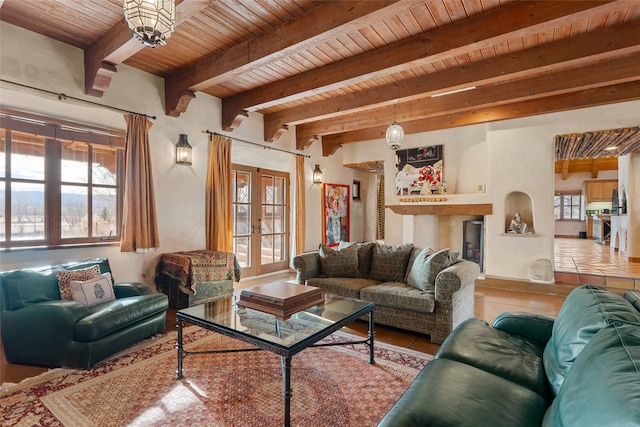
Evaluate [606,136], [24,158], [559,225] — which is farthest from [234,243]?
[559,225]

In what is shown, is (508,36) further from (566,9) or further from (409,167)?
(409,167)

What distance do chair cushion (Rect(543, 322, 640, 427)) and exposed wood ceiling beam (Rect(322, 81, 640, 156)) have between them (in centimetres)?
458

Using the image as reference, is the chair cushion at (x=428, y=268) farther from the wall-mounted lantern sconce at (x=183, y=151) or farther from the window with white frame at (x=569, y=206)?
the window with white frame at (x=569, y=206)

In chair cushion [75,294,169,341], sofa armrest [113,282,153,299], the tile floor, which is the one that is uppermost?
sofa armrest [113,282,153,299]

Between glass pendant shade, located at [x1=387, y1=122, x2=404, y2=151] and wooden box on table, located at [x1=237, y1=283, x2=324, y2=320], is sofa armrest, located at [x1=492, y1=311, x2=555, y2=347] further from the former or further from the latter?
glass pendant shade, located at [x1=387, y1=122, x2=404, y2=151]

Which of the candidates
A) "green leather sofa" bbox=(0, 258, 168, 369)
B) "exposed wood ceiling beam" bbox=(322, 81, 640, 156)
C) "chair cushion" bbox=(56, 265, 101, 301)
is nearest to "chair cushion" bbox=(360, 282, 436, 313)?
"green leather sofa" bbox=(0, 258, 168, 369)

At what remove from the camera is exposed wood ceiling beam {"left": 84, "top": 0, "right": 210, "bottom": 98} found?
289cm

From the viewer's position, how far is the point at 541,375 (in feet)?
5.18

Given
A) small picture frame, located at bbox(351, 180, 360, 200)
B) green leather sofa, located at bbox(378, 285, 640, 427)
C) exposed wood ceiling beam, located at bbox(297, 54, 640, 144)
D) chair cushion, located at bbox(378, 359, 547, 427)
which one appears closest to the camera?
green leather sofa, located at bbox(378, 285, 640, 427)

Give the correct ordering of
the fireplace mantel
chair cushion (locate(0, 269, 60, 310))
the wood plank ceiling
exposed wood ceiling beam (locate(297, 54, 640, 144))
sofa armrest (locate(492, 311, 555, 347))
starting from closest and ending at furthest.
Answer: sofa armrest (locate(492, 311, 555, 347)) < chair cushion (locate(0, 269, 60, 310)) < the wood plank ceiling < exposed wood ceiling beam (locate(297, 54, 640, 144)) < the fireplace mantel

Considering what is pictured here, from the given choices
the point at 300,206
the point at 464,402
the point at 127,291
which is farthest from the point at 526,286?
the point at 127,291

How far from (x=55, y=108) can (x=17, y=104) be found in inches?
11.4

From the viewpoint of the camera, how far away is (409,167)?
21.1 feet

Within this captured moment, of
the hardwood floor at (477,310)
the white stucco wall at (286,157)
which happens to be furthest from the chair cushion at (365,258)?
the white stucco wall at (286,157)
